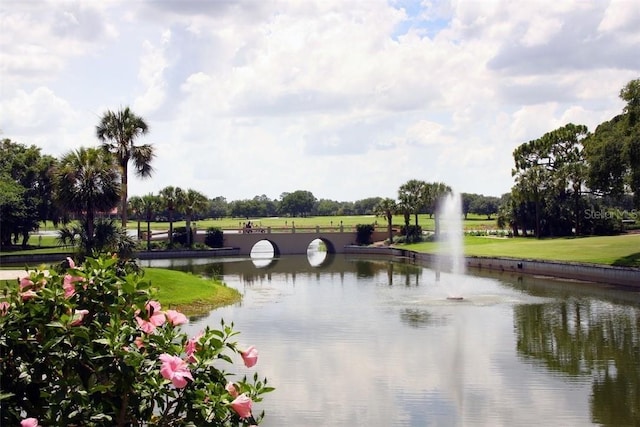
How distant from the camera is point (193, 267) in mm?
68938

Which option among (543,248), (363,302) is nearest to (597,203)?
(543,248)

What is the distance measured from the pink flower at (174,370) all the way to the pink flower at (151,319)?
28.6 inches

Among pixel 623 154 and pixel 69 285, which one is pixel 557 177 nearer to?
pixel 623 154

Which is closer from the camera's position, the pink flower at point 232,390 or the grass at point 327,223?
the pink flower at point 232,390

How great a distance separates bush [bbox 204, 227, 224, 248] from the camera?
9206cm

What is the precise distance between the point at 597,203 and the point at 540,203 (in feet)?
25.0

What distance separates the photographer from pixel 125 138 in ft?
163

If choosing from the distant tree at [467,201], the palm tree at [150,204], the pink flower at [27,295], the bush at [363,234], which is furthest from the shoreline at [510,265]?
the distant tree at [467,201]

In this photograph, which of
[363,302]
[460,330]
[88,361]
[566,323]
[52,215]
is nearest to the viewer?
[88,361]

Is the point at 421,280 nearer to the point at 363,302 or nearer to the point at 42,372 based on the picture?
the point at 363,302

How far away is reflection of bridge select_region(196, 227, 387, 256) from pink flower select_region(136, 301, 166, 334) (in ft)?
283

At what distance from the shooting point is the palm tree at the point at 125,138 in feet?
162

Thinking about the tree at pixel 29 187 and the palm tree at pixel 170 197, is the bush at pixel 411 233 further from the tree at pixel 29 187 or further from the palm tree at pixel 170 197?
the tree at pixel 29 187

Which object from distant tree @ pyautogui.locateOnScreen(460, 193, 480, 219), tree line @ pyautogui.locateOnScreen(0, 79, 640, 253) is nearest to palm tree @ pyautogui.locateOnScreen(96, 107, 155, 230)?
tree line @ pyautogui.locateOnScreen(0, 79, 640, 253)
